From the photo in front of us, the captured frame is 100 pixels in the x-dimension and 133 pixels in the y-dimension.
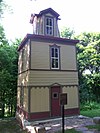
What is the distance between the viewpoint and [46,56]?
549 inches

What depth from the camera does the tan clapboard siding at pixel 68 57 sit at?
1468 cm

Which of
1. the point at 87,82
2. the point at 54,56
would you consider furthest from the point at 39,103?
the point at 87,82

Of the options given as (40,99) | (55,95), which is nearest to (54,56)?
(55,95)

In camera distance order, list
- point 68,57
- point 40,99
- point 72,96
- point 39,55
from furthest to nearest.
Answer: point 68,57 < point 72,96 < point 39,55 < point 40,99

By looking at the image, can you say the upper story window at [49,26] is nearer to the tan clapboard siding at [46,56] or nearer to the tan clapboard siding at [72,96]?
the tan clapboard siding at [46,56]

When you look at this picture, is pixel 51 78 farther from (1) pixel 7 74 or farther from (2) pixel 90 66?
(2) pixel 90 66

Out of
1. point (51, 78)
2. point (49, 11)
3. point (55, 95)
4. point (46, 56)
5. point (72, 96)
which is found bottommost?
point (72, 96)

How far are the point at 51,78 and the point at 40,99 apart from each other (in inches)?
74.7

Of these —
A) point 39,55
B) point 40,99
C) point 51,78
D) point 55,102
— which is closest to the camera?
point 40,99

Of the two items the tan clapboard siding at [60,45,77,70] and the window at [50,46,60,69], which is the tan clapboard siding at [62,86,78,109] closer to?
the tan clapboard siding at [60,45,77,70]

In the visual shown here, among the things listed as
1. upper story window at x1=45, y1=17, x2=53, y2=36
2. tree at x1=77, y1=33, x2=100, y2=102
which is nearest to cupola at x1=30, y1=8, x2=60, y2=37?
upper story window at x1=45, y1=17, x2=53, y2=36

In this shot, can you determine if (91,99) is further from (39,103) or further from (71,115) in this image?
(39,103)

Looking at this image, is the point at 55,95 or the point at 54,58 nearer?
the point at 55,95

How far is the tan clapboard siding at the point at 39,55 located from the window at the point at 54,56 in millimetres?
501
